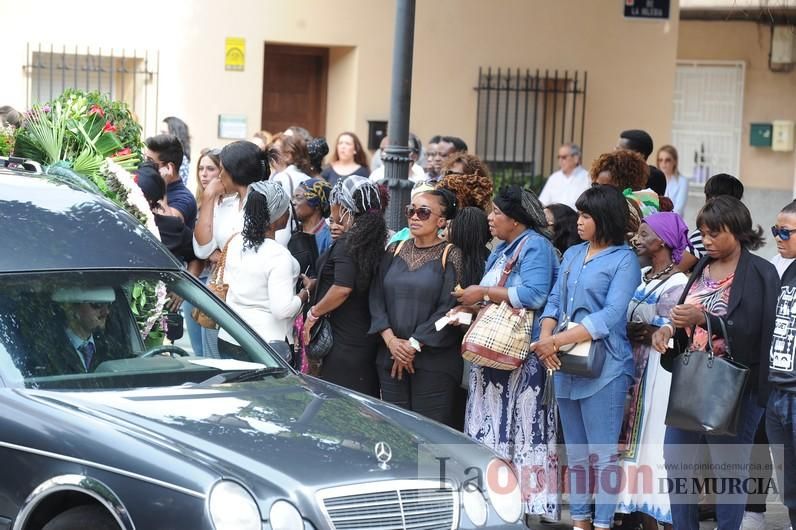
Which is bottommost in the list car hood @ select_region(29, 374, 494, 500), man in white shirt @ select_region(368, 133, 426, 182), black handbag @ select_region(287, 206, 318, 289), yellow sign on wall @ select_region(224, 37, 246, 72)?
car hood @ select_region(29, 374, 494, 500)

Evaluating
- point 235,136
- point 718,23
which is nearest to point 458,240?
point 235,136

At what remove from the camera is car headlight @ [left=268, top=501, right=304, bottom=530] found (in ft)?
14.5

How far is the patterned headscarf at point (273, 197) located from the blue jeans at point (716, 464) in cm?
268

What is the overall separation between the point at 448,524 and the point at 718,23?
16041 mm

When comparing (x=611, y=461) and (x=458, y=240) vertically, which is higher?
(x=458, y=240)

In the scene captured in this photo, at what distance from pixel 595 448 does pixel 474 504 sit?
1985 mm

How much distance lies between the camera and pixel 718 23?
63.9ft

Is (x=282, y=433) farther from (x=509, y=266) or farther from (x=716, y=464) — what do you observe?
(x=716, y=464)

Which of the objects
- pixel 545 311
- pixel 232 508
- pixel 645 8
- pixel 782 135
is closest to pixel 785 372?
pixel 545 311

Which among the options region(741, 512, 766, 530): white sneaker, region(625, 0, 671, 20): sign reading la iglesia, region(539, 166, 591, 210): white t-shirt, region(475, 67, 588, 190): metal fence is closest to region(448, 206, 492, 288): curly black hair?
region(741, 512, 766, 530): white sneaker

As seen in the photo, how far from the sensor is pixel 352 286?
7.41m

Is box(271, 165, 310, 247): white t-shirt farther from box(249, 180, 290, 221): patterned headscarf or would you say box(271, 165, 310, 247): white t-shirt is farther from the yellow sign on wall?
the yellow sign on wall

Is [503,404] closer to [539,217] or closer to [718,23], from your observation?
[539,217]

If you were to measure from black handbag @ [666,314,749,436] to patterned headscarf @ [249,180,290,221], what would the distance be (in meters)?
2.71
